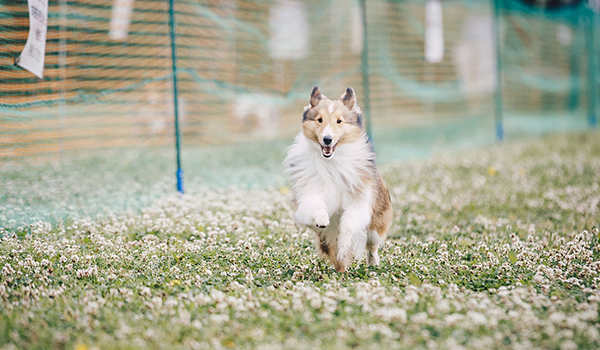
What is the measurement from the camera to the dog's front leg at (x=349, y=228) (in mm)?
3871

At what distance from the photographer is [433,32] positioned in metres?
12.5

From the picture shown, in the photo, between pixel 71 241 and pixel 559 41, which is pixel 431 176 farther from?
pixel 559 41

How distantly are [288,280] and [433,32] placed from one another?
9.83 m

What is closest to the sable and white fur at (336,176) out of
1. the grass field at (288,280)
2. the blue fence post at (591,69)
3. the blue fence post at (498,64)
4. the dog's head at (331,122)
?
the dog's head at (331,122)

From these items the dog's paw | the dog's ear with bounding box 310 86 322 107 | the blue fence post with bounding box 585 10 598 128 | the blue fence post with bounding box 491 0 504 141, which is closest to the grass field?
the dog's paw

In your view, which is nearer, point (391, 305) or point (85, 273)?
point (391, 305)

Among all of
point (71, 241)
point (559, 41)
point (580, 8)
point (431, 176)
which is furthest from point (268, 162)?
point (580, 8)

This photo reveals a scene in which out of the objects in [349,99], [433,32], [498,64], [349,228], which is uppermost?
[433,32]

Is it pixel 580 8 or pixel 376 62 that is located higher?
pixel 580 8

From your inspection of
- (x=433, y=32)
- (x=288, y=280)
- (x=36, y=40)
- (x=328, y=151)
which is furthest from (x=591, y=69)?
(x=288, y=280)

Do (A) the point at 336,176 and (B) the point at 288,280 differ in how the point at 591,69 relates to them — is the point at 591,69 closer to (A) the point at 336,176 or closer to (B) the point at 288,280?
(A) the point at 336,176

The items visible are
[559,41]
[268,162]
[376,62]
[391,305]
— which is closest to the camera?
[391,305]

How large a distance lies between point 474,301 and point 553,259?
4.41ft

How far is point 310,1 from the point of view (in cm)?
992
